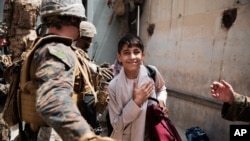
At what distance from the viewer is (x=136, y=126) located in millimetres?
2309

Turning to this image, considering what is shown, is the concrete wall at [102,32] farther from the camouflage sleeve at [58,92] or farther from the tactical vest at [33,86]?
the camouflage sleeve at [58,92]

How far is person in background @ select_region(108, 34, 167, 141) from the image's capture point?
2.30m

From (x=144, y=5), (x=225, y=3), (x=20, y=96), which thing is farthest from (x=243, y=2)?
(x=144, y=5)

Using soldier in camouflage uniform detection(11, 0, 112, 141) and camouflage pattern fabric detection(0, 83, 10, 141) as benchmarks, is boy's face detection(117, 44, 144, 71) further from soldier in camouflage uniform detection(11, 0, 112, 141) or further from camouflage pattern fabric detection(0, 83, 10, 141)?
camouflage pattern fabric detection(0, 83, 10, 141)

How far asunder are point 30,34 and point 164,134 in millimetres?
4369

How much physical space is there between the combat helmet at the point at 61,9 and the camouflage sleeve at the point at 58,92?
0.86 feet

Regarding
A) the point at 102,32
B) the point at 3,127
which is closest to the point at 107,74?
the point at 3,127

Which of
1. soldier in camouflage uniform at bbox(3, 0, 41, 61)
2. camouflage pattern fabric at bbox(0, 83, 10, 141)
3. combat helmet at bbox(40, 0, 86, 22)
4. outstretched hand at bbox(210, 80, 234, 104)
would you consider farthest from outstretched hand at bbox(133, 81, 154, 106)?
soldier in camouflage uniform at bbox(3, 0, 41, 61)

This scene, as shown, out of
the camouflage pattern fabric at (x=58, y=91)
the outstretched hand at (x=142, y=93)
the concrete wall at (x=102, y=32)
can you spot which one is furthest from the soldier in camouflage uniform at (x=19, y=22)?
the camouflage pattern fabric at (x=58, y=91)

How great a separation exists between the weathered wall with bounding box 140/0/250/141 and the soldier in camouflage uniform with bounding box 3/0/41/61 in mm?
2493

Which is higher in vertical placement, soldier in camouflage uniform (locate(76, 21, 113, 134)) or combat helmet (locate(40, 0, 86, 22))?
combat helmet (locate(40, 0, 86, 22))

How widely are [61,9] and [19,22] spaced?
4.36 metres

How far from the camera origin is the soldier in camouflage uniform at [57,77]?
1.22m

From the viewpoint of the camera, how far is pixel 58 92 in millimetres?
1305
